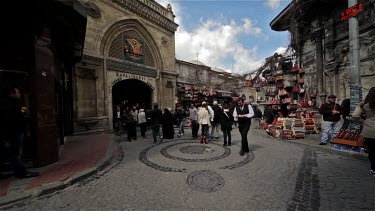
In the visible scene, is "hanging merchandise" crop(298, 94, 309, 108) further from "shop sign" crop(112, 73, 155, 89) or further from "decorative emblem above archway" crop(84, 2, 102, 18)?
"decorative emblem above archway" crop(84, 2, 102, 18)

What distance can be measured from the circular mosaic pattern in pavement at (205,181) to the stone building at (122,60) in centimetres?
838

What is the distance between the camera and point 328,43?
9.34 meters

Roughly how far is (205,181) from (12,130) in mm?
4004

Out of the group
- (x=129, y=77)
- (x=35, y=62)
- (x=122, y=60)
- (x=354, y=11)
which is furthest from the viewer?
(x=129, y=77)

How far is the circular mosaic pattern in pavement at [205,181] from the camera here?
339 cm

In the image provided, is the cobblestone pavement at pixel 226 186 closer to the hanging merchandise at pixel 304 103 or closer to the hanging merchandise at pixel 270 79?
the hanging merchandise at pixel 304 103

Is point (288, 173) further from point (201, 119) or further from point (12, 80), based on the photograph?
point (12, 80)

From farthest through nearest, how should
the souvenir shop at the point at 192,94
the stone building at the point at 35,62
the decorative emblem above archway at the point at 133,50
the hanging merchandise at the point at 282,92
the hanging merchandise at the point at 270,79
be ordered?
the souvenir shop at the point at 192,94 → the hanging merchandise at the point at 270,79 → the decorative emblem above archway at the point at 133,50 → the hanging merchandise at the point at 282,92 → the stone building at the point at 35,62

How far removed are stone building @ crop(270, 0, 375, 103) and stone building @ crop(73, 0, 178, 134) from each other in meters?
8.85

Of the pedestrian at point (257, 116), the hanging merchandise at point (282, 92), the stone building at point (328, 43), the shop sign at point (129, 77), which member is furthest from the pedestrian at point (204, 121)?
the hanging merchandise at point (282, 92)

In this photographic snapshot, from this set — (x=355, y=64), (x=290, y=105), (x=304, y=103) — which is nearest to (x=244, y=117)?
(x=355, y=64)

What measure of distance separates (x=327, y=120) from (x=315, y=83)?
482cm

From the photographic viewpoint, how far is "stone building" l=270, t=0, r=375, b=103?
755cm

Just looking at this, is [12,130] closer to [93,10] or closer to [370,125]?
[370,125]
